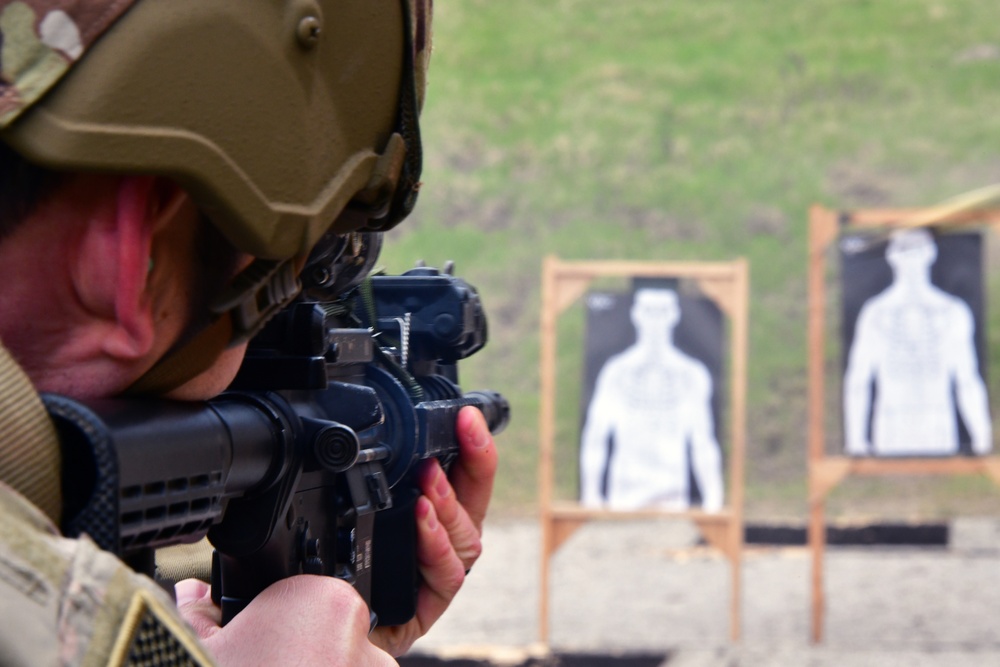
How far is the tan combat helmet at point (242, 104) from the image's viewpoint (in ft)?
2.56

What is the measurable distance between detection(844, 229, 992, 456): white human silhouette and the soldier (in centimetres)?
496

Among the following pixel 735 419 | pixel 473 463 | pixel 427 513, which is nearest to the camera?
pixel 427 513

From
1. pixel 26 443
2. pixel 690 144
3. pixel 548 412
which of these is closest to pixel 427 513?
pixel 26 443

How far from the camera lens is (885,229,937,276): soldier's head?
5777 millimetres

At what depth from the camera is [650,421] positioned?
19.4 ft

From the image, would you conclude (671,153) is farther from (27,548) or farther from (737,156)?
(27,548)

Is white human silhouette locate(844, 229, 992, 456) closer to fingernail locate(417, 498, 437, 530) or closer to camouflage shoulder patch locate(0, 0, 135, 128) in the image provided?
fingernail locate(417, 498, 437, 530)

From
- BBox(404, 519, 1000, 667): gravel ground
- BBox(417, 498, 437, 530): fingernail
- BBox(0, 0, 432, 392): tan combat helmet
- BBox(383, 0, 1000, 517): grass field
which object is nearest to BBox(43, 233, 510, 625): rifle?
BBox(417, 498, 437, 530): fingernail

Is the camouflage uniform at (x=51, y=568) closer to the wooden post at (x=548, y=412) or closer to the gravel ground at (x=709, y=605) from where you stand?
the gravel ground at (x=709, y=605)

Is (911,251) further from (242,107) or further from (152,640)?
(152,640)

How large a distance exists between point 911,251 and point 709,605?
1.87 metres

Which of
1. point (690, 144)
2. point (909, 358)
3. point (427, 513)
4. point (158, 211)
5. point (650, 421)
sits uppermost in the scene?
point (690, 144)

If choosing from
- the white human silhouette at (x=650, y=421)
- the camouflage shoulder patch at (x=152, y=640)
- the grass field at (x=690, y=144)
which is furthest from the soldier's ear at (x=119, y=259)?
the grass field at (x=690, y=144)

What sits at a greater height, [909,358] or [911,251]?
[911,251]
